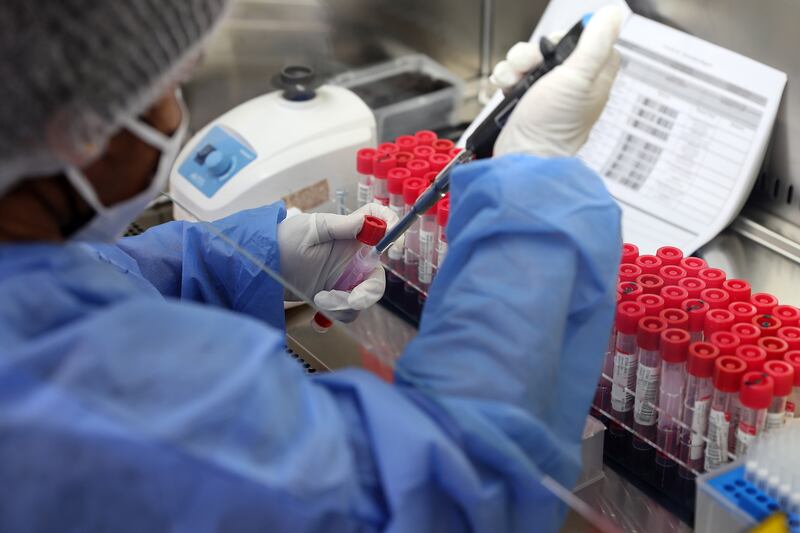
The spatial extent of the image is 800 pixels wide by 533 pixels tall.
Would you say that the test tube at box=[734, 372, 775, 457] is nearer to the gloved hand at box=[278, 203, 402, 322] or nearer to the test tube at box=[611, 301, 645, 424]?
the test tube at box=[611, 301, 645, 424]

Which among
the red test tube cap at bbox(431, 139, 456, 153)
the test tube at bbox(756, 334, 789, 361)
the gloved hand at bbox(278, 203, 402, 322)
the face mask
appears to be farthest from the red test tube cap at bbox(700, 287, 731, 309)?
the face mask

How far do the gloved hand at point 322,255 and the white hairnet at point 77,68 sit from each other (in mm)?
620

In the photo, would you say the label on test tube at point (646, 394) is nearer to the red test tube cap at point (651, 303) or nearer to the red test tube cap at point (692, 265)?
the red test tube cap at point (651, 303)

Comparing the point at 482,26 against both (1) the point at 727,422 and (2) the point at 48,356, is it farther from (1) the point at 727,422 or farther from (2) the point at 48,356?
(2) the point at 48,356

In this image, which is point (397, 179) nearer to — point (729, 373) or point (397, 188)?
point (397, 188)

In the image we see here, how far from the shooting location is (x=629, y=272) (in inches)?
57.9

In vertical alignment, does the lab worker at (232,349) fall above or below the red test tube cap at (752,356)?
above

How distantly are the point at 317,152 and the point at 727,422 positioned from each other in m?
0.99

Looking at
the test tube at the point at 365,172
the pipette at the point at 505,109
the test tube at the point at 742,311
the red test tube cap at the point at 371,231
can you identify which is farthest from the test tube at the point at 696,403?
the test tube at the point at 365,172

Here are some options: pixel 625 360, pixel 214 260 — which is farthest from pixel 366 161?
pixel 625 360

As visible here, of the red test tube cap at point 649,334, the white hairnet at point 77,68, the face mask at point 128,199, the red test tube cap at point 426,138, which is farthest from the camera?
the red test tube cap at point 426,138

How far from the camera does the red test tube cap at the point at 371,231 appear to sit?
4.92 ft

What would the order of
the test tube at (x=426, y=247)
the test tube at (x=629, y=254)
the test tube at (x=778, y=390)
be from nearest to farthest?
1. the test tube at (x=778, y=390)
2. the test tube at (x=629, y=254)
3. the test tube at (x=426, y=247)

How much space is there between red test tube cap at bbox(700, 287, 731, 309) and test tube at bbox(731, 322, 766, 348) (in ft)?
0.22
